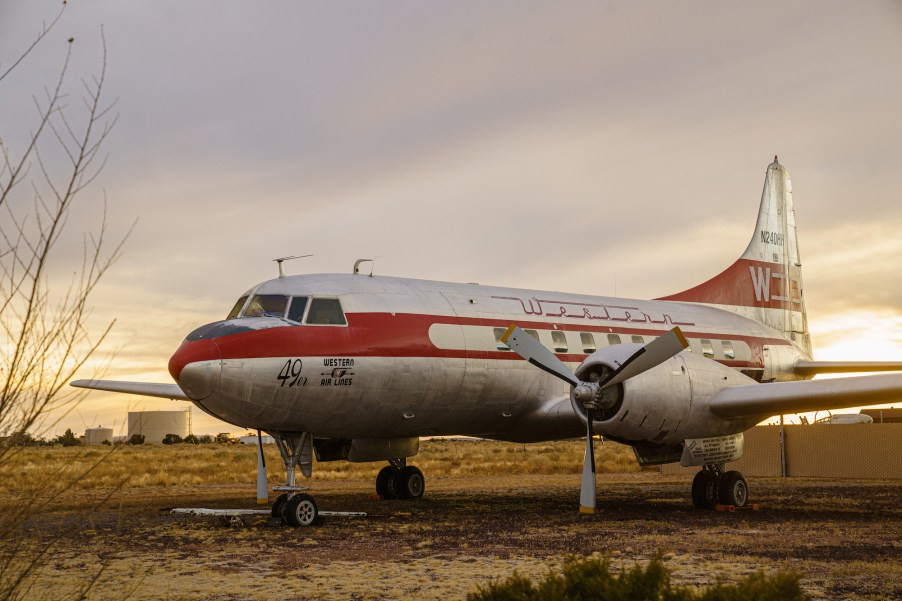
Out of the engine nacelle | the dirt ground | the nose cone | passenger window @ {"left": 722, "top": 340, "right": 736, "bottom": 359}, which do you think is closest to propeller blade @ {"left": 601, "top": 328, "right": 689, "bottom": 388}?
the engine nacelle

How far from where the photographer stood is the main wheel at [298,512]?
43.5ft

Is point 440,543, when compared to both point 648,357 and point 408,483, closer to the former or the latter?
point 648,357

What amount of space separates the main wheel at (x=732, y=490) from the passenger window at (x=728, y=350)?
4.26 m

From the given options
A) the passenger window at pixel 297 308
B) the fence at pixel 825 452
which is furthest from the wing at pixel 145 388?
the fence at pixel 825 452

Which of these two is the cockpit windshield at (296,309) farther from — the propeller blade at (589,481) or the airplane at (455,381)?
the propeller blade at (589,481)

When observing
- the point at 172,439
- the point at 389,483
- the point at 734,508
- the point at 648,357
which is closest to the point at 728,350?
the point at 734,508

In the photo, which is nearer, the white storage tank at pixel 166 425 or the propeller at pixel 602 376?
the propeller at pixel 602 376

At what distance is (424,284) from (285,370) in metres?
4.06

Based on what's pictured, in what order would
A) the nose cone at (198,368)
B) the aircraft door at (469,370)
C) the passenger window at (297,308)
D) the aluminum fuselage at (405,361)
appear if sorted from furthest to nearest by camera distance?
the aircraft door at (469,370)
the passenger window at (297,308)
the aluminum fuselage at (405,361)
the nose cone at (198,368)

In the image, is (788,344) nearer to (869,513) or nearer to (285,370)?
(869,513)

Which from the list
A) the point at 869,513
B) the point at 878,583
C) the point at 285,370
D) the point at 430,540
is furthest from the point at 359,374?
the point at 869,513

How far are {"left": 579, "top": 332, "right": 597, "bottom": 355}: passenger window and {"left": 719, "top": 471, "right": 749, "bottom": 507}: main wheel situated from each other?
3.50 meters

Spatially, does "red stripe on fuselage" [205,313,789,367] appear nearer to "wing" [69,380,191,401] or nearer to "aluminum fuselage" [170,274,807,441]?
"aluminum fuselage" [170,274,807,441]

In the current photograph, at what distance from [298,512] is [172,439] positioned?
62.5m
